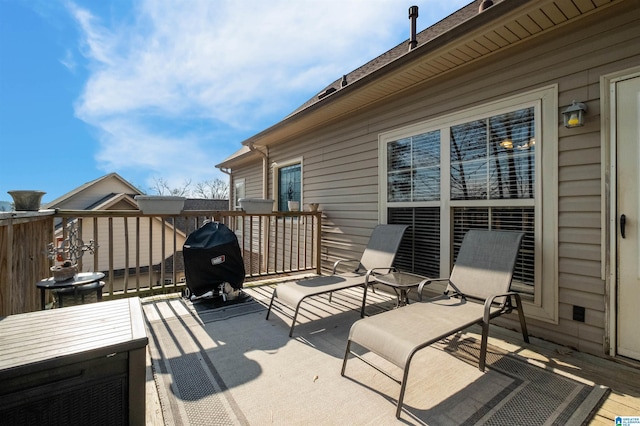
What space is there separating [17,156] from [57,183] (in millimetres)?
12977

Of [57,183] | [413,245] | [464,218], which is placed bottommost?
[413,245]

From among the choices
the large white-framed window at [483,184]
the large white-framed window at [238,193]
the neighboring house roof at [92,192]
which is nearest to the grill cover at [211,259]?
the large white-framed window at [483,184]

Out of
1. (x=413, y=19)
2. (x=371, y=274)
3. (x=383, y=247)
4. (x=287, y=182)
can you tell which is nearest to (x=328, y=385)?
(x=371, y=274)

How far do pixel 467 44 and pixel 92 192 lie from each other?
1671cm

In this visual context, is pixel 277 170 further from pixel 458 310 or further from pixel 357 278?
pixel 458 310

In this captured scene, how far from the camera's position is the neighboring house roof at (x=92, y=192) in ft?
42.4

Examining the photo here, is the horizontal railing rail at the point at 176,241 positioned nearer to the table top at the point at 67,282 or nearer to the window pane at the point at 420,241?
the table top at the point at 67,282

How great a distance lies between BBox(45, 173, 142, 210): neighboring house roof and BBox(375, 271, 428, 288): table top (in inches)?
531

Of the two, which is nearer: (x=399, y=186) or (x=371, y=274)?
(x=371, y=274)

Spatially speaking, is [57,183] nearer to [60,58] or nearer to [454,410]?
[60,58]

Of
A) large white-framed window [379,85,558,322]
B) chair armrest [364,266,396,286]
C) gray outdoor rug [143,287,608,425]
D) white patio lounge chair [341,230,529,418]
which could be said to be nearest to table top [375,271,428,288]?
chair armrest [364,266,396,286]

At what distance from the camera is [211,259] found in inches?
140

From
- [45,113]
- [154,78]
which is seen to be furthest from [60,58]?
[45,113]

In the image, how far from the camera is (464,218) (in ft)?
11.0
